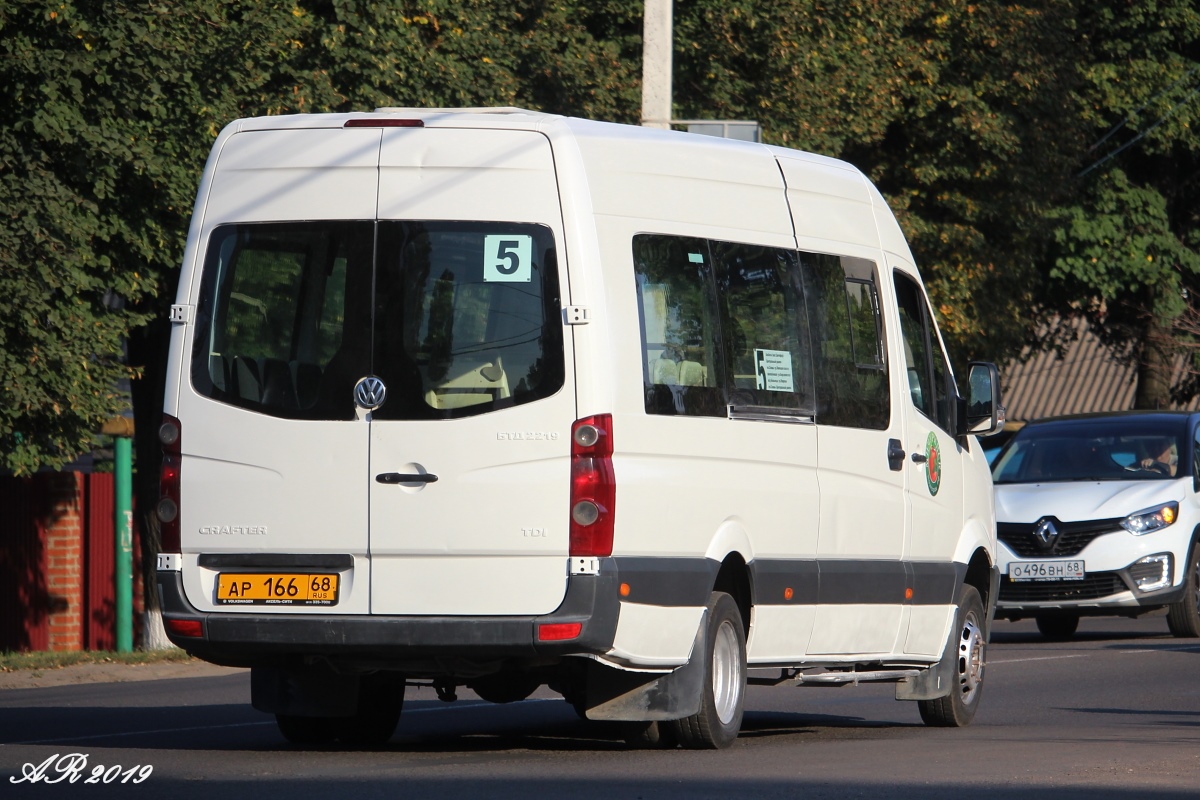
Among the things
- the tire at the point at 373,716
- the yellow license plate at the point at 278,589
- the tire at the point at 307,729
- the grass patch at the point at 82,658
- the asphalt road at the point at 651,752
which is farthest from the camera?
the grass patch at the point at 82,658

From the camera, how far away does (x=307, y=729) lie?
10.1 m

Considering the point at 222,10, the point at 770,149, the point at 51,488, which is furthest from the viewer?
the point at 51,488

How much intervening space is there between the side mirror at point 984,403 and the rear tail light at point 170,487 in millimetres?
4536

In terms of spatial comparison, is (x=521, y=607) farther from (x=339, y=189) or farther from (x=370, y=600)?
(x=339, y=189)

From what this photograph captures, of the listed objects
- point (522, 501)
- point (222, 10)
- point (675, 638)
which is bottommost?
point (675, 638)

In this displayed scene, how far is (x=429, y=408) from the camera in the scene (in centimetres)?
880

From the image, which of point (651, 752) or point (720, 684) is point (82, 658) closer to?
point (651, 752)

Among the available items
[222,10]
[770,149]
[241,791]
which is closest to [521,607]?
[241,791]

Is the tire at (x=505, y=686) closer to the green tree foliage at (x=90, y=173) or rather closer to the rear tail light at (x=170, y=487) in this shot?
the rear tail light at (x=170, y=487)

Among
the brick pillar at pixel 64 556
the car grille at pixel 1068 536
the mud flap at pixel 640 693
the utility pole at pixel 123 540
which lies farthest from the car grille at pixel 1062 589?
the brick pillar at pixel 64 556

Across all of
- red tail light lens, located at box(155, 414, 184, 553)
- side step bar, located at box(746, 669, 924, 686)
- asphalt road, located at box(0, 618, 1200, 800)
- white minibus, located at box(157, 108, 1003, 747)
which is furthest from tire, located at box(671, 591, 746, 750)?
red tail light lens, located at box(155, 414, 184, 553)

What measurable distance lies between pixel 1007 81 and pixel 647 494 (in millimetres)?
20790

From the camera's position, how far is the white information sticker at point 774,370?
9.83 metres

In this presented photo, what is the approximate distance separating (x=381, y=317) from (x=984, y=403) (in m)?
4.04
